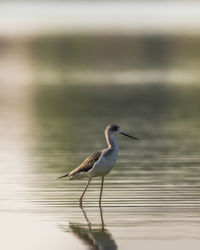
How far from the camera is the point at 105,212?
15820 millimetres

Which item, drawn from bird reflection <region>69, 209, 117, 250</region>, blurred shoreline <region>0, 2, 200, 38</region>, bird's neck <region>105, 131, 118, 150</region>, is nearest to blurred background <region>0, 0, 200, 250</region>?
bird reflection <region>69, 209, 117, 250</region>

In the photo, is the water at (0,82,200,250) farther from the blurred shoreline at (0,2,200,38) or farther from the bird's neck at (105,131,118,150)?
the blurred shoreline at (0,2,200,38)

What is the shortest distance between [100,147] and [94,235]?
912 centimetres

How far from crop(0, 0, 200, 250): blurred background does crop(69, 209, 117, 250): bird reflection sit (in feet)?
0.05

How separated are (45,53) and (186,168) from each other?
152 ft

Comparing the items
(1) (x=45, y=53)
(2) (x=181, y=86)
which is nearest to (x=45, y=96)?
(2) (x=181, y=86)

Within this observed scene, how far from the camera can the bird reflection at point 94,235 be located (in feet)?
44.7

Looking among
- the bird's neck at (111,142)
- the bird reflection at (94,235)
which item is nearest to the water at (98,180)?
the bird reflection at (94,235)

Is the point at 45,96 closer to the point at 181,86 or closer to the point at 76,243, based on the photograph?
the point at 181,86

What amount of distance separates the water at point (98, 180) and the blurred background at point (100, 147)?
0.05 ft

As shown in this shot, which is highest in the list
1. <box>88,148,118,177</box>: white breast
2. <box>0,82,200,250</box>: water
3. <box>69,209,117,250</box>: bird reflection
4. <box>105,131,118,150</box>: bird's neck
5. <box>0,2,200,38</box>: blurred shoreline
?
<box>0,2,200,38</box>: blurred shoreline

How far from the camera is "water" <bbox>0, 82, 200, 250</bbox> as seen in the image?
46.7 ft

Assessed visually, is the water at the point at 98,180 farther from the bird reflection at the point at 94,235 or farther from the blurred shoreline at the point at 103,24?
the blurred shoreline at the point at 103,24

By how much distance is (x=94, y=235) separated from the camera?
47.0ft
